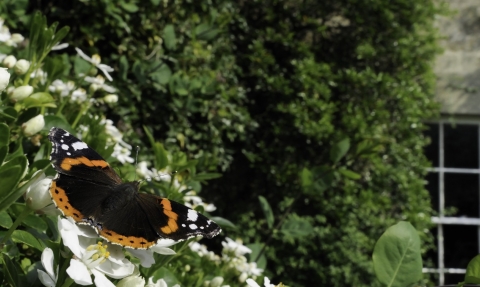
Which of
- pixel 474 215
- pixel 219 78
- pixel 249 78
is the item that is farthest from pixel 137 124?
pixel 474 215

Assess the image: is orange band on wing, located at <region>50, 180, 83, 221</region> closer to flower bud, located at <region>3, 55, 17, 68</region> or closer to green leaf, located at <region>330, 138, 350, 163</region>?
flower bud, located at <region>3, 55, 17, 68</region>

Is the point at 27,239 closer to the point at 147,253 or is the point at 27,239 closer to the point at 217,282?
the point at 147,253

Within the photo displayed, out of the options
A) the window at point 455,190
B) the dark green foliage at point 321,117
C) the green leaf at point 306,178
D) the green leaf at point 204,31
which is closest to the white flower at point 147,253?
the green leaf at point 306,178

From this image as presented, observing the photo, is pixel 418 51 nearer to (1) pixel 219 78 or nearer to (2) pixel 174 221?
(1) pixel 219 78

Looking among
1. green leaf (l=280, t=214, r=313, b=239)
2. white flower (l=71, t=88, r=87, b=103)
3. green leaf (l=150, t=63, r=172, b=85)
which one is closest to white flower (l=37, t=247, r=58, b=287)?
white flower (l=71, t=88, r=87, b=103)

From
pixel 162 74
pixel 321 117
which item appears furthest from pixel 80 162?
pixel 321 117

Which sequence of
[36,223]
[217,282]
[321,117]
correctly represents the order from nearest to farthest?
[36,223], [217,282], [321,117]

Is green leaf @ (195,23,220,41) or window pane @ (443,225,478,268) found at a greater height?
green leaf @ (195,23,220,41)
